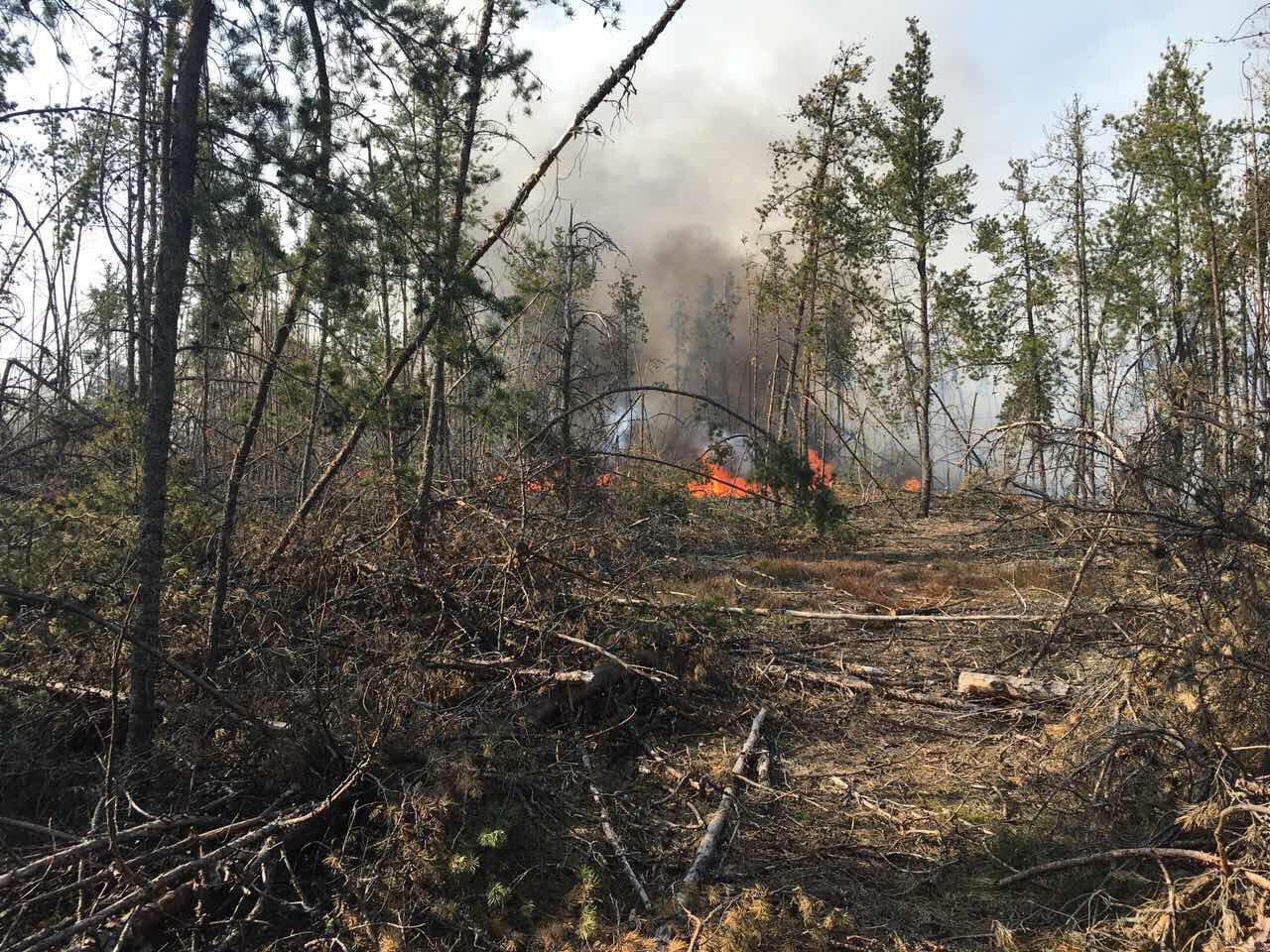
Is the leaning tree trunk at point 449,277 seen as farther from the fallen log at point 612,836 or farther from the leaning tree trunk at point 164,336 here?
the fallen log at point 612,836

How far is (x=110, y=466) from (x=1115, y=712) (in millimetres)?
7425

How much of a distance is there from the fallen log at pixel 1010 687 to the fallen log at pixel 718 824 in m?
1.75

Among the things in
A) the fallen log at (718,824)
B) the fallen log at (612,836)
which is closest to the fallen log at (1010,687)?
the fallen log at (718,824)

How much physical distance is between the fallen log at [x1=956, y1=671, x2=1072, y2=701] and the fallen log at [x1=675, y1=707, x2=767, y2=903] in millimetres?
1750

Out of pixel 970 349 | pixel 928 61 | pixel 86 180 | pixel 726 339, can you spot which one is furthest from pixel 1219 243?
pixel 726 339

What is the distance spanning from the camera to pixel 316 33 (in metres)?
4.90

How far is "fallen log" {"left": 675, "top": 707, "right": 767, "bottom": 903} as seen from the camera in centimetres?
354

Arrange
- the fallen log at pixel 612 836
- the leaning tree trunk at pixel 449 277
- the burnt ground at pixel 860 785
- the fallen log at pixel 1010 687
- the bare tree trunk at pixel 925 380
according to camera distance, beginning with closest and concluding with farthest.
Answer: the burnt ground at pixel 860 785 < the fallen log at pixel 612 836 < the leaning tree trunk at pixel 449 277 < the fallen log at pixel 1010 687 < the bare tree trunk at pixel 925 380

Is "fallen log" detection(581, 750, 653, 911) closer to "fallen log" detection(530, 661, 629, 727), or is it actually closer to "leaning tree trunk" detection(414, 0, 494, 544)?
"fallen log" detection(530, 661, 629, 727)

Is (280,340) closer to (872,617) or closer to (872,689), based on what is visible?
(872,689)

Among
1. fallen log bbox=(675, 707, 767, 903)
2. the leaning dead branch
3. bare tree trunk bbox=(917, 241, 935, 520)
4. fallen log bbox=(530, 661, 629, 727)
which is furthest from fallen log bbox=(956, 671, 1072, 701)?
bare tree trunk bbox=(917, 241, 935, 520)

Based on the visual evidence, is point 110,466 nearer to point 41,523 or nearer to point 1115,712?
point 41,523

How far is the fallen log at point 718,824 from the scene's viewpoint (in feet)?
11.6

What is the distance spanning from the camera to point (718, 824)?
404cm
